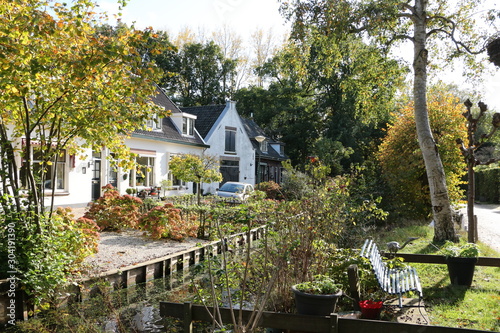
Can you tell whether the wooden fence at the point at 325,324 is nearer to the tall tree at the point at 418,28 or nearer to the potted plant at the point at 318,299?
the potted plant at the point at 318,299

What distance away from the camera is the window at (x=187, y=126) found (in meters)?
24.9

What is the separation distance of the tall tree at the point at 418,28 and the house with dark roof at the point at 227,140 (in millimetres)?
16532

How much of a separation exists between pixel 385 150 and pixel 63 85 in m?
13.2

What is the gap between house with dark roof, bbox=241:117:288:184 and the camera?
33969 millimetres

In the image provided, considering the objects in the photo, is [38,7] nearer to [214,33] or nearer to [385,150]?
[385,150]

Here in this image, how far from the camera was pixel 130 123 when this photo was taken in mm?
6098

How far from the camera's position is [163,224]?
1169 cm

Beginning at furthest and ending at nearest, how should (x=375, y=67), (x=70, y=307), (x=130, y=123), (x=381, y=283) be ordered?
(x=375, y=67) → (x=70, y=307) → (x=130, y=123) → (x=381, y=283)

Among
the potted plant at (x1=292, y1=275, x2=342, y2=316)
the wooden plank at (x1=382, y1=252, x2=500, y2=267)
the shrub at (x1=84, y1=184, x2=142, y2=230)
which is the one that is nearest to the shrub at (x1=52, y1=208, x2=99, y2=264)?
the potted plant at (x1=292, y1=275, x2=342, y2=316)

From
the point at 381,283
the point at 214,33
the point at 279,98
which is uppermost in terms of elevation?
the point at 214,33

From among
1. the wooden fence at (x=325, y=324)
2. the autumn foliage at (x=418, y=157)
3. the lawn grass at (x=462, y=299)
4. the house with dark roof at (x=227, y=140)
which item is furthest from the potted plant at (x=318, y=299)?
the house with dark roof at (x=227, y=140)

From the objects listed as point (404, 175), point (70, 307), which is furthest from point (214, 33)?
point (70, 307)

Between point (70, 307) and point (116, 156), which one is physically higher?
point (116, 156)

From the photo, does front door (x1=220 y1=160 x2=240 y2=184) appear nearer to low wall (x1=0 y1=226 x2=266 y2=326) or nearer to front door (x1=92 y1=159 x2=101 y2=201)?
front door (x1=92 y1=159 x2=101 y2=201)
